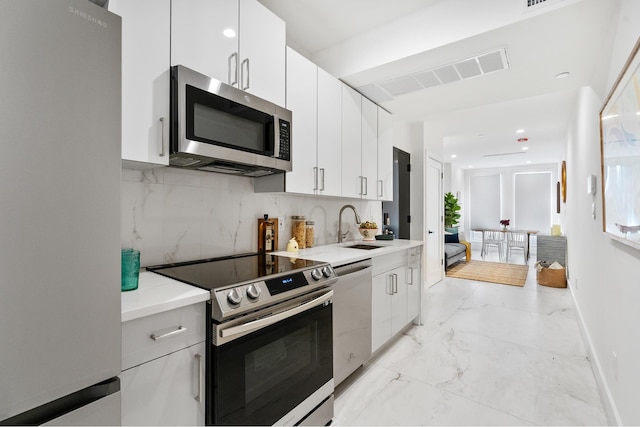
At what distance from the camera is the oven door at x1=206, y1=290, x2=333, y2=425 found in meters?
1.21

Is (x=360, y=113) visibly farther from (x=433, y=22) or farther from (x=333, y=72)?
(x=433, y=22)

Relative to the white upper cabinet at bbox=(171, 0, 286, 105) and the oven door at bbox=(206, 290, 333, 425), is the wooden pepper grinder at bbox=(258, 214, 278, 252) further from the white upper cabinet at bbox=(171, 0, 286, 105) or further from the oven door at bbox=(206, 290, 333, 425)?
the white upper cabinet at bbox=(171, 0, 286, 105)

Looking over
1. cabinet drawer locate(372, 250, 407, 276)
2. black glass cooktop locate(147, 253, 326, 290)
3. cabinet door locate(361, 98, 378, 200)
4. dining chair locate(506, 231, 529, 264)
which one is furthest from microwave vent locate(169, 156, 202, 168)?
dining chair locate(506, 231, 529, 264)

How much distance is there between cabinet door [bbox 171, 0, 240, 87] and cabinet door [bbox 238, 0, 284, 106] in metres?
0.06

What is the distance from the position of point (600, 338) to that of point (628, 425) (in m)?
0.87

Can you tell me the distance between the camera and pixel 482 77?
248 centimetres

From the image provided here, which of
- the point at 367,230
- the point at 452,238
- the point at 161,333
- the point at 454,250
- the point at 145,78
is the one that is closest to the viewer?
the point at 161,333

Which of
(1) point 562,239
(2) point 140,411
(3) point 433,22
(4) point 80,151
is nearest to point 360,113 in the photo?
(3) point 433,22

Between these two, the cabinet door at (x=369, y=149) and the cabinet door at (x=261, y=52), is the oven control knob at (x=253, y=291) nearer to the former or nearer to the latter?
the cabinet door at (x=261, y=52)

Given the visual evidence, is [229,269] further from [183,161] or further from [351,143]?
[351,143]

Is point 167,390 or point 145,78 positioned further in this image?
point 145,78

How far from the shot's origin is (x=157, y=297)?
112 centimetres

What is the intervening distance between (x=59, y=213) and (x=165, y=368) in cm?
65

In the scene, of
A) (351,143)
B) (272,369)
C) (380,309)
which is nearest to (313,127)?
(351,143)
